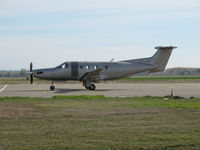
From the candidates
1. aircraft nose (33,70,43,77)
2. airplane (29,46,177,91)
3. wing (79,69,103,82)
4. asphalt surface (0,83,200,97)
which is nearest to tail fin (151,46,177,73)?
airplane (29,46,177,91)

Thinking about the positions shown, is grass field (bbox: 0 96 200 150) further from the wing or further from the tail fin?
the tail fin

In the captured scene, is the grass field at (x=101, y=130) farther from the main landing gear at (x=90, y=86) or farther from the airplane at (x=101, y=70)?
the main landing gear at (x=90, y=86)

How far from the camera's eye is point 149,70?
1265 inches

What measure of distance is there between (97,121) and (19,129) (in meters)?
2.72

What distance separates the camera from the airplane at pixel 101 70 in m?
30.5

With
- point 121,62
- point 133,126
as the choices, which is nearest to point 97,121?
point 133,126

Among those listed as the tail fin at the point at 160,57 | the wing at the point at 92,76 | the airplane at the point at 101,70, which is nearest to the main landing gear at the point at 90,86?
the airplane at the point at 101,70

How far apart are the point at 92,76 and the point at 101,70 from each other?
1096mm

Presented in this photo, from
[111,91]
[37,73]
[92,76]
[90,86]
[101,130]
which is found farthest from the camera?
[90,86]

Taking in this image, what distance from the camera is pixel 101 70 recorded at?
98.7 ft

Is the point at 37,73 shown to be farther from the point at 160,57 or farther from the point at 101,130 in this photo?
the point at 101,130

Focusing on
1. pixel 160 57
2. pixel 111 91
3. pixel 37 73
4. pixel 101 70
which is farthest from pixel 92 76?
pixel 160 57

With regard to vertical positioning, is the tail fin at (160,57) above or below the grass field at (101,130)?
above

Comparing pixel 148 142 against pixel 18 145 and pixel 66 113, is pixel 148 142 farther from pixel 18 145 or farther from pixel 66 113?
pixel 66 113
